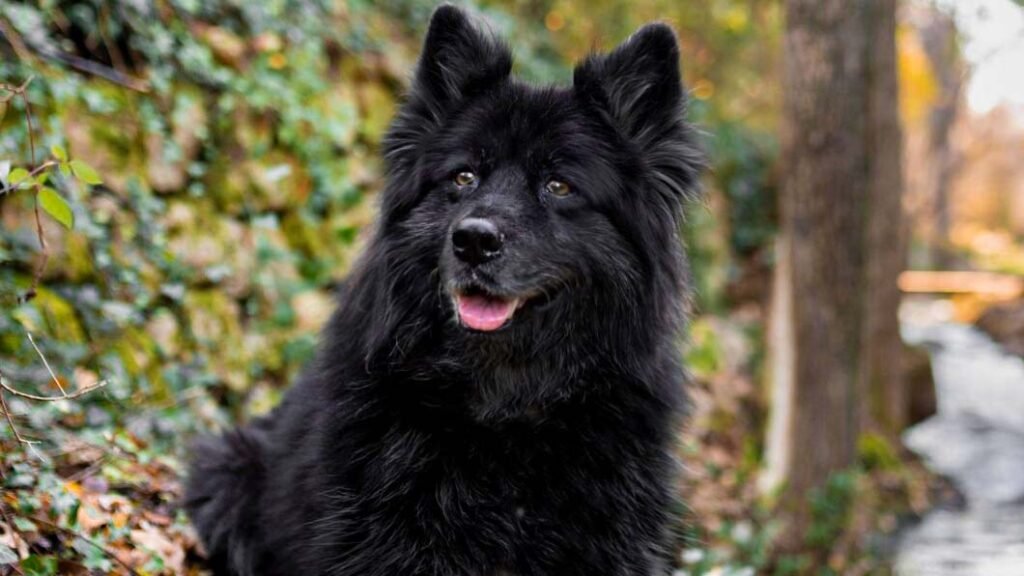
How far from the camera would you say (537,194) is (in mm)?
3674

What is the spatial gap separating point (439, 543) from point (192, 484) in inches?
59.8

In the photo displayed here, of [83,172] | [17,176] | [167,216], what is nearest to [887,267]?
[167,216]

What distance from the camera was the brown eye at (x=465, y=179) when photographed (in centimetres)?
372

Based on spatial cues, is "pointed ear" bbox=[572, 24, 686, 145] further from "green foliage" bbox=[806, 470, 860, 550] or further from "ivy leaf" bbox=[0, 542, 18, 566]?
"green foliage" bbox=[806, 470, 860, 550]

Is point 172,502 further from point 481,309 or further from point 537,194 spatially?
point 537,194

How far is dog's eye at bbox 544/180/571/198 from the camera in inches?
146

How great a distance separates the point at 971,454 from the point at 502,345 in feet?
39.1

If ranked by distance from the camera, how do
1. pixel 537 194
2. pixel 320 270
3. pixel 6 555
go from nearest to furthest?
pixel 6 555
pixel 537 194
pixel 320 270

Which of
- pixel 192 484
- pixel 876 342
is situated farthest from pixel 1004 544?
pixel 192 484

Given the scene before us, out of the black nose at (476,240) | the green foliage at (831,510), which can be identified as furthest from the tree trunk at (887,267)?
the black nose at (476,240)

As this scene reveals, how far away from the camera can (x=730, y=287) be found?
14133 mm

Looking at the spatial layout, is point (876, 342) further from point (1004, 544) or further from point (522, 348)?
point (522, 348)

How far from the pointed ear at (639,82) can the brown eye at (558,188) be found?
0.36 meters

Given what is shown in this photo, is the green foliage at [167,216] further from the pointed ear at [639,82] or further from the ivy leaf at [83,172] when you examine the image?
the pointed ear at [639,82]
